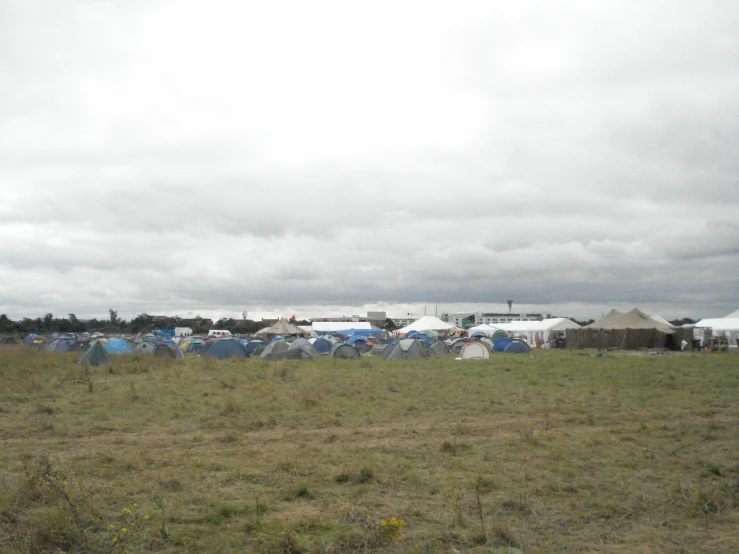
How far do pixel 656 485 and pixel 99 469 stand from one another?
298 inches

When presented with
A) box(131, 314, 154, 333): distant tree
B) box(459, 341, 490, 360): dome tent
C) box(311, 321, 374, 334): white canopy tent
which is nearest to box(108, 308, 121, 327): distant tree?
box(131, 314, 154, 333): distant tree

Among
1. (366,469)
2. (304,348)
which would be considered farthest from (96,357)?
(366,469)

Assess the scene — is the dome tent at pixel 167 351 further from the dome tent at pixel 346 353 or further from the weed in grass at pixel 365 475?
the weed in grass at pixel 365 475

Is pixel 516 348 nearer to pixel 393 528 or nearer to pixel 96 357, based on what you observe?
pixel 96 357

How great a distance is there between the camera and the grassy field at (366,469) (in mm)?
5855

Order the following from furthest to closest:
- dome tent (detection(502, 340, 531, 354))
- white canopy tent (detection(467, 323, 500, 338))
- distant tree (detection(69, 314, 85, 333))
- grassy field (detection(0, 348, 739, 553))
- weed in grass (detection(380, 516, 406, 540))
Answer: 1. distant tree (detection(69, 314, 85, 333))
2. white canopy tent (detection(467, 323, 500, 338))
3. dome tent (detection(502, 340, 531, 354))
4. grassy field (detection(0, 348, 739, 553))
5. weed in grass (detection(380, 516, 406, 540))

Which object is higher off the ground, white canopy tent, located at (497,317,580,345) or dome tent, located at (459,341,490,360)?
white canopy tent, located at (497,317,580,345)

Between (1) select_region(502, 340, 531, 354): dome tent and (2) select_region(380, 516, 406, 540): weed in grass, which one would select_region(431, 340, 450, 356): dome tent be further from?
(2) select_region(380, 516, 406, 540): weed in grass

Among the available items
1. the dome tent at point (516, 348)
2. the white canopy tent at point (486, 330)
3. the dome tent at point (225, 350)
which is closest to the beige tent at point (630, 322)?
the dome tent at point (516, 348)

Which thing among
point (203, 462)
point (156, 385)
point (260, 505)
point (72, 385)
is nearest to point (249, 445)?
point (203, 462)

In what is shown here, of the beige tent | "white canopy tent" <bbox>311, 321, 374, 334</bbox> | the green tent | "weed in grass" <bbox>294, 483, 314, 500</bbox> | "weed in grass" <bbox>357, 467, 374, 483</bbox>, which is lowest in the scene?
"weed in grass" <bbox>294, 483, 314, 500</bbox>

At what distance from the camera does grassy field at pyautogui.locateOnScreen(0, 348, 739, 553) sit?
5.86 m

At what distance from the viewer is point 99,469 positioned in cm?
835

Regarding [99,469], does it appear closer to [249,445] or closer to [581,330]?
[249,445]
